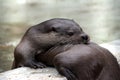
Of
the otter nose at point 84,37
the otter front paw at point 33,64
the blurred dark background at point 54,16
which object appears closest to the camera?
the otter nose at point 84,37

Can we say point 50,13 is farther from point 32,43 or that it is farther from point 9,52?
point 32,43

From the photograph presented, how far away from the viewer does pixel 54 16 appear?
5.69 m

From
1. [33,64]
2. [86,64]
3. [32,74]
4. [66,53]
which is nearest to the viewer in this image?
[86,64]

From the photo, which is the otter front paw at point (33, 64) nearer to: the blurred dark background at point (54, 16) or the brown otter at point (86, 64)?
the brown otter at point (86, 64)

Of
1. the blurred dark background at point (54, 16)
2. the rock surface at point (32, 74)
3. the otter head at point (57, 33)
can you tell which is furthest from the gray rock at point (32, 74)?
the blurred dark background at point (54, 16)

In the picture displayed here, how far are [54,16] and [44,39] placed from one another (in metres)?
2.18

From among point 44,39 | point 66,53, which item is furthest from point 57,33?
point 66,53

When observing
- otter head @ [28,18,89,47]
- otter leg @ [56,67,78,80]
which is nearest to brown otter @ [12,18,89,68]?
otter head @ [28,18,89,47]

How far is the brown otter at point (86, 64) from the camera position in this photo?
3.04 metres

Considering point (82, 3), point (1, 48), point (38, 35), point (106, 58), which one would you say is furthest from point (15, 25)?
point (106, 58)

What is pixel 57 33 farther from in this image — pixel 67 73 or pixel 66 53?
pixel 67 73

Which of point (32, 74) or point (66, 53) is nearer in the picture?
point (66, 53)

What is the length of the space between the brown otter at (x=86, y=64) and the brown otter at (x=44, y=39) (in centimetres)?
24

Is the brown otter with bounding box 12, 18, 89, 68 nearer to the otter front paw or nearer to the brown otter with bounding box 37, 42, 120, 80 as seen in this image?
the otter front paw
